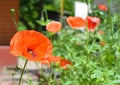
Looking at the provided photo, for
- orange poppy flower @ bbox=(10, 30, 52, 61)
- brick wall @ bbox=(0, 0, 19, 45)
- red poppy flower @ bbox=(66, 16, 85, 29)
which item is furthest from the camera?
brick wall @ bbox=(0, 0, 19, 45)

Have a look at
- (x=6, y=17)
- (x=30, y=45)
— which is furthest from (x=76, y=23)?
(x=6, y=17)

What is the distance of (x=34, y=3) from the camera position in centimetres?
686

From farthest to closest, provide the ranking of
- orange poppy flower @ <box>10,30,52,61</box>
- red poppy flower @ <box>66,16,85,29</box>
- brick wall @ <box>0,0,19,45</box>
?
brick wall @ <box>0,0,19,45</box> < red poppy flower @ <box>66,16,85,29</box> < orange poppy flower @ <box>10,30,52,61</box>

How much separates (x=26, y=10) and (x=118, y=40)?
4781mm

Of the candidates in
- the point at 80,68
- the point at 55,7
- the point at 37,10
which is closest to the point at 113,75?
the point at 80,68

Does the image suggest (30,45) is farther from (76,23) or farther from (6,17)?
(6,17)

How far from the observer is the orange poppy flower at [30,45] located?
1.64 m

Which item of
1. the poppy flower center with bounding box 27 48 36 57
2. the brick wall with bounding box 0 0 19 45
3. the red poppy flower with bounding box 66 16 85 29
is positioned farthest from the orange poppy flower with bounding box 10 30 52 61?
the brick wall with bounding box 0 0 19 45

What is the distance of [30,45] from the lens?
1.71m

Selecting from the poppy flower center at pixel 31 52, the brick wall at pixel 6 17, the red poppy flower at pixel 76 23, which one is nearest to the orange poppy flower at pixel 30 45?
the poppy flower center at pixel 31 52

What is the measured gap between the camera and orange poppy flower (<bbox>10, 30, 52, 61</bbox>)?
1643 mm

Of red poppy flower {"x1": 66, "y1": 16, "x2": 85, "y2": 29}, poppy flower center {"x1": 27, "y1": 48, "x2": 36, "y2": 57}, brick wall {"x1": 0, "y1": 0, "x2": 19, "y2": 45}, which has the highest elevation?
poppy flower center {"x1": 27, "y1": 48, "x2": 36, "y2": 57}

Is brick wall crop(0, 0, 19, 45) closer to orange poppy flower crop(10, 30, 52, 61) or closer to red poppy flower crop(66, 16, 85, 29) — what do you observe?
red poppy flower crop(66, 16, 85, 29)

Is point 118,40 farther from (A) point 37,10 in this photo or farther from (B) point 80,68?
(A) point 37,10
